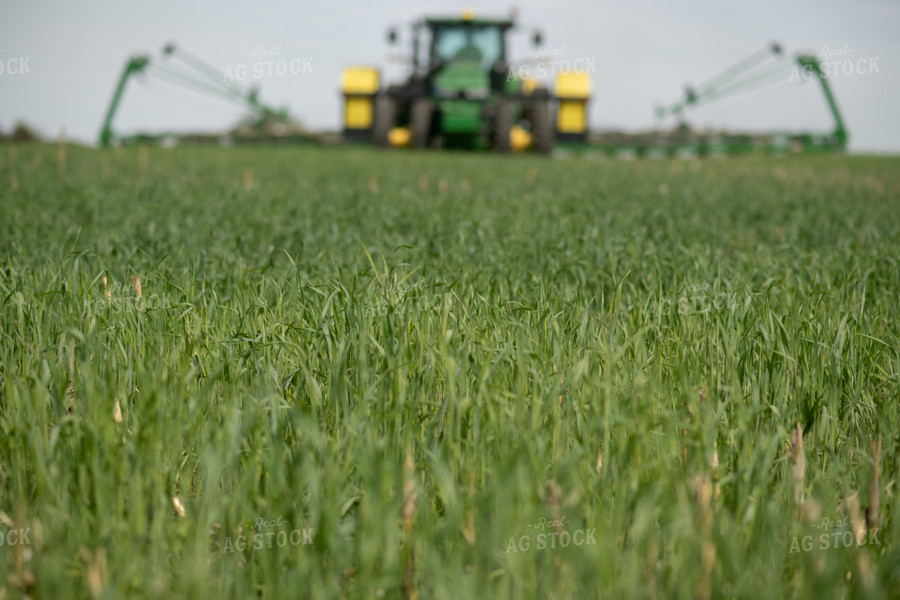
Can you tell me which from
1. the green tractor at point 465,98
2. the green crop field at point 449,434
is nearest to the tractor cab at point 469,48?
the green tractor at point 465,98

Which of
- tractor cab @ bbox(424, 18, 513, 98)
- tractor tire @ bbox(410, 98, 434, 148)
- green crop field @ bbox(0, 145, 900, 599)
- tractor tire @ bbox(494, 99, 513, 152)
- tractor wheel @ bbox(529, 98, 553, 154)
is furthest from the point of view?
tractor cab @ bbox(424, 18, 513, 98)

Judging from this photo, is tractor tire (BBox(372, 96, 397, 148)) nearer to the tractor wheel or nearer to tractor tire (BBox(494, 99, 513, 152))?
tractor tire (BBox(494, 99, 513, 152))

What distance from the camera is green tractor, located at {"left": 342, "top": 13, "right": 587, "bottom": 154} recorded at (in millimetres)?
14070

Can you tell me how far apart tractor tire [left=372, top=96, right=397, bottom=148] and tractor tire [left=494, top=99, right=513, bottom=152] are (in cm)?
240

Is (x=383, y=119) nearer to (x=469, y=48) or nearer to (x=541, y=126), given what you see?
(x=469, y=48)

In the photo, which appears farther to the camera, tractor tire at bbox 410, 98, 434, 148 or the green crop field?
tractor tire at bbox 410, 98, 434, 148

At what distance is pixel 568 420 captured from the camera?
171 centimetres

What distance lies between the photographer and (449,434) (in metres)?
1.52

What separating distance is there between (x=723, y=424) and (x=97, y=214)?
440cm

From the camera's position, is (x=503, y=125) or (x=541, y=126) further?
(x=541, y=126)

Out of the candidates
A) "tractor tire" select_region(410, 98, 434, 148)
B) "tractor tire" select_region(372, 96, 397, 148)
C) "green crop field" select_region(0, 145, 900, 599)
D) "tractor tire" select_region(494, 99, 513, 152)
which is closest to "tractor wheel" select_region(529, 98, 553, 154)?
"tractor tire" select_region(494, 99, 513, 152)

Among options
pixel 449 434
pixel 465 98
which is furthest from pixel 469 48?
pixel 449 434

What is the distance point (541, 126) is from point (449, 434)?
14.0 meters

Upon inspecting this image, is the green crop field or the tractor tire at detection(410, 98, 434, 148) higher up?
the tractor tire at detection(410, 98, 434, 148)
